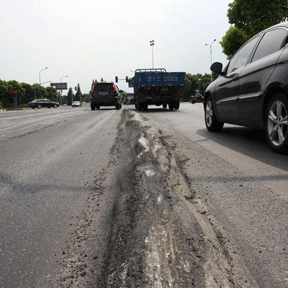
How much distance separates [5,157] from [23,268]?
3.54 m

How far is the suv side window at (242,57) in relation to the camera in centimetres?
567

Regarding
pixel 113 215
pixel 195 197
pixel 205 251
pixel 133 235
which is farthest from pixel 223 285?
pixel 195 197

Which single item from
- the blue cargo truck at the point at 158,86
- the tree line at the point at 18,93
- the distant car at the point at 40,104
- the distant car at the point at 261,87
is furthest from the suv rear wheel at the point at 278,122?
the tree line at the point at 18,93

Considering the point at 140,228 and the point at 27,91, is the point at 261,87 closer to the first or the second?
the point at 140,228

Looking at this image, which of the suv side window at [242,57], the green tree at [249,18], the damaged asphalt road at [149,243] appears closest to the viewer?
the damaged asphalt road at [149,243]

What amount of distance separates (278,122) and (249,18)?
3385 centimetres

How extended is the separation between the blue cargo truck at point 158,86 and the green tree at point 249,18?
18.6 metres

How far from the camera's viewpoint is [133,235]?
1.90 meters

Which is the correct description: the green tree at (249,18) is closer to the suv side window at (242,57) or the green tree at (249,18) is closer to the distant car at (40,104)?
the suv side window at (242,57)

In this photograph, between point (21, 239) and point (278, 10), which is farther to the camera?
point (278, 10)

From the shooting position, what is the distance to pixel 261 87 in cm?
486

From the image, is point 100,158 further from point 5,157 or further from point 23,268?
point 23,268

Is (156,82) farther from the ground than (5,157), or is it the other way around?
(156,82)

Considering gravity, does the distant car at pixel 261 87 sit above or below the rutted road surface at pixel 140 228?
above
